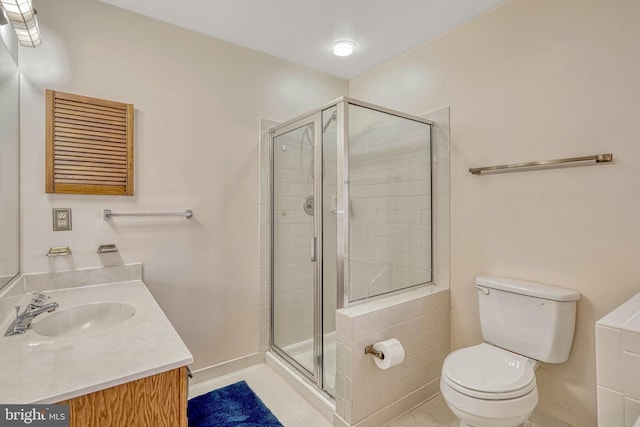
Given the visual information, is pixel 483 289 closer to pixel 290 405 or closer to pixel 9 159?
pixel 290 405

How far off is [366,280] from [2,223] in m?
1.81

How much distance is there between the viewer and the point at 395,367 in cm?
182

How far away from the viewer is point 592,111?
1.54m

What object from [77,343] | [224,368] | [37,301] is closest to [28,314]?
[37,301]

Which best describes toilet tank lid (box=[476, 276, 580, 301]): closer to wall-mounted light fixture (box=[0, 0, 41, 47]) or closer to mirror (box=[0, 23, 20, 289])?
mirror (box=[0, 23, 20, 289])

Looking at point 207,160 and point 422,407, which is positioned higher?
point 207,160

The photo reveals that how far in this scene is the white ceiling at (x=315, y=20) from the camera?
1.85m

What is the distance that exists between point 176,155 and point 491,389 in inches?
84.5

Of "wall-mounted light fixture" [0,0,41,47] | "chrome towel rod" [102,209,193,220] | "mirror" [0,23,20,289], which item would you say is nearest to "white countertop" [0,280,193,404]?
"mirror" [0,23,20,289]

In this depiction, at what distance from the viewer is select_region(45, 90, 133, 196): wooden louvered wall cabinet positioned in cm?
167

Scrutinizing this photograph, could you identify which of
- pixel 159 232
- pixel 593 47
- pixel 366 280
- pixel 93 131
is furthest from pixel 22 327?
pixel 593 47

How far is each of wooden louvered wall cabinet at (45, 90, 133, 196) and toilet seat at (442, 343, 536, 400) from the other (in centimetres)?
203

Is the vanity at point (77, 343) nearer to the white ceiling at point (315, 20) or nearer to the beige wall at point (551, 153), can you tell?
the white ceiling at point (315, 20)

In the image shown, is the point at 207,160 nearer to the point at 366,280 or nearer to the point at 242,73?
the point at 242,73
